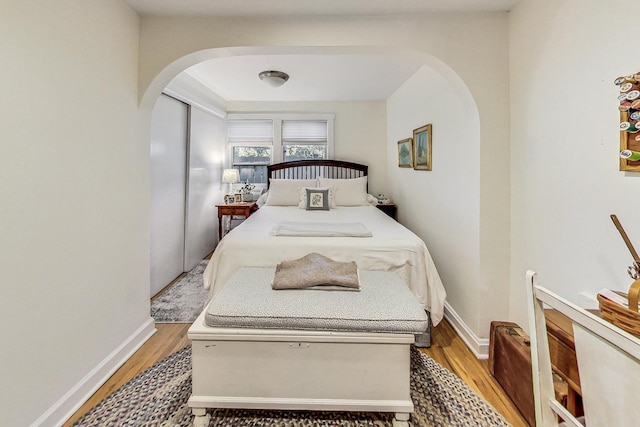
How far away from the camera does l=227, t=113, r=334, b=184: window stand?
191 inches

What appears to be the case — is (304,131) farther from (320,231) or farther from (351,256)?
(351,256)

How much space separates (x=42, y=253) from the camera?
140 centimetres

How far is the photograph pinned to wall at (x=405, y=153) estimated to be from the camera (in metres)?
3.60

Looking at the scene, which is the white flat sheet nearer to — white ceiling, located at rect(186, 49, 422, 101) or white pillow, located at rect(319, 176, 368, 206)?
white ceiling, located at rect(186, 49, 422, 101)

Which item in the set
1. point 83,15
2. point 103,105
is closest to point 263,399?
point 103,105

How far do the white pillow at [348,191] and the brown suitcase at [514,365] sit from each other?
2.45 metres

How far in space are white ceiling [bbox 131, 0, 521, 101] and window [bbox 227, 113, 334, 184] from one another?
0.33 m

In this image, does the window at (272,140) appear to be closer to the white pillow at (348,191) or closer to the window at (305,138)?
the window at (305,138)

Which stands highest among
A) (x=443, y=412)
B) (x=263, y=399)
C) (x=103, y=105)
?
(x=103, y=105)

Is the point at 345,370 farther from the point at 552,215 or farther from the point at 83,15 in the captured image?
the point at 83,15

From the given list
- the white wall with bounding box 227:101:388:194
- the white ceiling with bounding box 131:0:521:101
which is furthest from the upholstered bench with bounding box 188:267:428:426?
the white wall with bounding box 227:101:388:194

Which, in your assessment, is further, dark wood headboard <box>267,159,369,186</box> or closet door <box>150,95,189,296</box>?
dark wood headboard <box>267,159,369,186</box>

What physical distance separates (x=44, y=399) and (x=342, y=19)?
2638 millimetres

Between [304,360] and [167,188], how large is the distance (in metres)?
2.62
